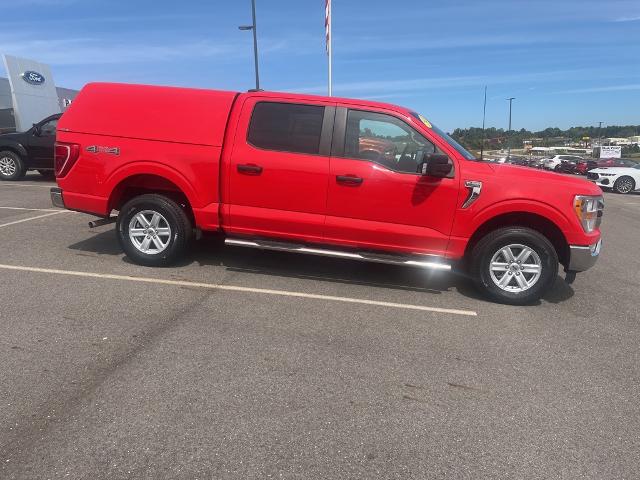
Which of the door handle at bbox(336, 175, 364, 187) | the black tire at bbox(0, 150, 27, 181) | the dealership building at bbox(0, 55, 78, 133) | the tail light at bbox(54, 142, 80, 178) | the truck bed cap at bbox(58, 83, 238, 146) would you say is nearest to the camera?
the door handle at bbox(336, 175, 364, 187)

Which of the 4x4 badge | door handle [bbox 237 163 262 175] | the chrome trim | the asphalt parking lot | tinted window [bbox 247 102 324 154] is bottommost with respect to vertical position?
the asphalt parking lot

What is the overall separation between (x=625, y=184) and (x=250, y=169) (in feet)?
69.2

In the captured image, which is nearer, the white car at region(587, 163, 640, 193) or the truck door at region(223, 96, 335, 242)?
the truck door at region(223, 96, 335, 242)

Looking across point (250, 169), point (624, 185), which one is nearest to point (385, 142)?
point (250, 169)

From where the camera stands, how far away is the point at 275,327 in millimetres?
4199

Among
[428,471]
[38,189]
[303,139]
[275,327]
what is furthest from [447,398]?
[38,189]

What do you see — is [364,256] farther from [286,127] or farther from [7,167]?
[7,167]

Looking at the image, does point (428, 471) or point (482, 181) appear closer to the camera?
point (428, 471)

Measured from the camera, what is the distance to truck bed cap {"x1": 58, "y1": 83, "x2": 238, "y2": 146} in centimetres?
540

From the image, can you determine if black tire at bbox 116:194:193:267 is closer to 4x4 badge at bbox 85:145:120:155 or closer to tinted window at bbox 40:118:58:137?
4x4 badge at bbox 85:145:120:155

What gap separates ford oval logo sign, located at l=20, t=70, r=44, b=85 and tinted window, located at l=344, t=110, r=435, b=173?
2250 centimetres

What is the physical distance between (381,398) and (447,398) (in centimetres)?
44

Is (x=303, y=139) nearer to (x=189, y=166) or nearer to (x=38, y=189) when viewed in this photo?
(x=189, y=166)

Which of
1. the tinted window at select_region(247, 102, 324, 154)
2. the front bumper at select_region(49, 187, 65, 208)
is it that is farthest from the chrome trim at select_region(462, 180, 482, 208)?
the front bumper at select_region(49, 187, 65, 208)
